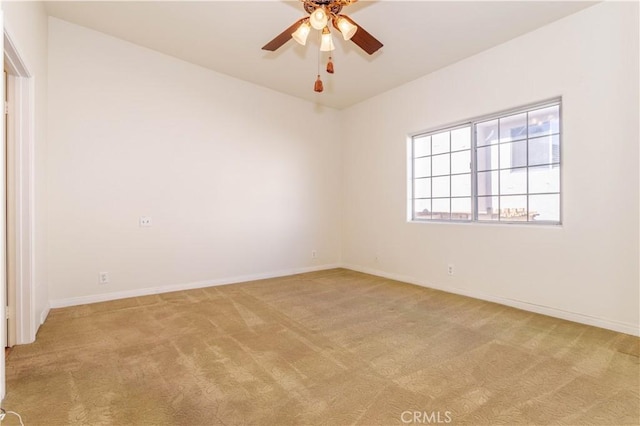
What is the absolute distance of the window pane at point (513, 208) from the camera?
342 cm

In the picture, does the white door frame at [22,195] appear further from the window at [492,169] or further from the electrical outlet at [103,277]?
the window at [492,169]

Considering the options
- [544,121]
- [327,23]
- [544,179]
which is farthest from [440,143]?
[327,23]

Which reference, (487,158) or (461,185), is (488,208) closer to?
(461,185)

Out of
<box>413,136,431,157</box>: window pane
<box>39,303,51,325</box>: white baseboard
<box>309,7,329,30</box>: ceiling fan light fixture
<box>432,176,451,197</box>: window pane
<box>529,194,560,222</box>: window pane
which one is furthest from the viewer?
<box>413,136,431,157</box>: window pane

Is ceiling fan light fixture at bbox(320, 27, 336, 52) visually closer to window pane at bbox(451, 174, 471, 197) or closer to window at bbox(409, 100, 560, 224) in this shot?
window at bbox(409, 100, 560, 224)

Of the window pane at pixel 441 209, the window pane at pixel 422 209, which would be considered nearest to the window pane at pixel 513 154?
the window pane at pixel 441 209

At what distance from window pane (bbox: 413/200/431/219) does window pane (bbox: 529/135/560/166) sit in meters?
1.42

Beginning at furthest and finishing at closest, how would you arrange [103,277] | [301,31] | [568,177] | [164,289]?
[164,289], [103,277], [568,177], [301,31]

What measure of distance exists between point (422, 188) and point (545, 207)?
1609mm

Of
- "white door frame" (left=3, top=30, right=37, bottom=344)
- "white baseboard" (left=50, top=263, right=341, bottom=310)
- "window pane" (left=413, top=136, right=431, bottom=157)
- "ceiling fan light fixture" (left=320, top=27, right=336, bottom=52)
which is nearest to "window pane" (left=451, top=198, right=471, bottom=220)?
"window pane" (left=413, top=136, right=431, bottom=157)

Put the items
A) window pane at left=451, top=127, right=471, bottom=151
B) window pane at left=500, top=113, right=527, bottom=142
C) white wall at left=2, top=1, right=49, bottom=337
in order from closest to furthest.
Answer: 1. white wall at left=2, top=1, right=49, bottom=337
2. window pane at left=500, top=113, right=527, bottom=142
3. window pane at left=451, top=127, right=471, bottom=151

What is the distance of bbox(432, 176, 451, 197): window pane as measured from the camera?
13.9 feet

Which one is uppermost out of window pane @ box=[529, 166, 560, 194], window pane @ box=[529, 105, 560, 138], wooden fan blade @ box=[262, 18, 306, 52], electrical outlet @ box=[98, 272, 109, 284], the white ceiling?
the white ceiling

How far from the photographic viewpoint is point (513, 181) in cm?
351
